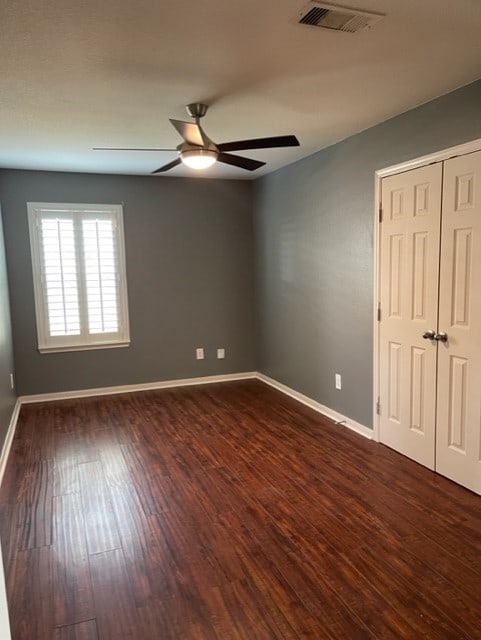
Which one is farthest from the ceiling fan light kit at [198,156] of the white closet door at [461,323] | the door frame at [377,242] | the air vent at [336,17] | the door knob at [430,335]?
the door knob at [430,335]

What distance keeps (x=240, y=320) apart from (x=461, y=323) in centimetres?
335

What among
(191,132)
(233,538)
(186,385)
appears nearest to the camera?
(233,538)

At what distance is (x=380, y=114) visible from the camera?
10.9 ft

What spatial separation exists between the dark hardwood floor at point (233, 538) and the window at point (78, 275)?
141cm

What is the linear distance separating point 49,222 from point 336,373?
3.47 metres

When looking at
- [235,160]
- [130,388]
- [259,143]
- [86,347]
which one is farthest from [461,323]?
[86,347]

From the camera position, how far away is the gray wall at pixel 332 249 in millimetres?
3199

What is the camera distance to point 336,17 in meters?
1.95

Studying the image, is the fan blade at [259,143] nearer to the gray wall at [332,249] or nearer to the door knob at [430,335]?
the gray wall at [332,249]

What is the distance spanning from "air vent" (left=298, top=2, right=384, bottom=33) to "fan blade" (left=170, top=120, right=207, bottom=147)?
0.86 metres

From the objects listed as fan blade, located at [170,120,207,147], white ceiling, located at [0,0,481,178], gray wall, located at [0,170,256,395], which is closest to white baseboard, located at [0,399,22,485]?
gray wall, located at [0,170,256,395]

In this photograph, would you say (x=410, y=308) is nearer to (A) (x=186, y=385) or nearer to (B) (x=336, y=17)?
(B) (x=336, y=17)

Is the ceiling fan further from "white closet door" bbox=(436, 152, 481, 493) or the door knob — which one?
the door knob

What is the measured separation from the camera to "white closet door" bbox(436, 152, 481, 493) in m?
2.82
